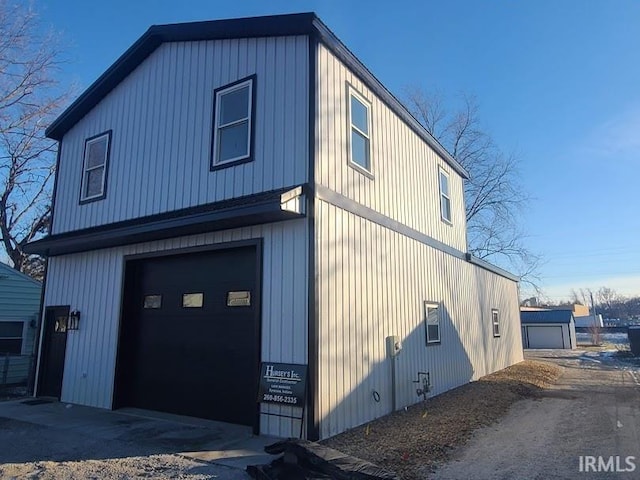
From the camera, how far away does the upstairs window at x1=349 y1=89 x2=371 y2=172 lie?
831cm

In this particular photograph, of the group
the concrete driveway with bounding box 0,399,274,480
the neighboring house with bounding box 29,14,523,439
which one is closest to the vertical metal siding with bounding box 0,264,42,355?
the neighboring house with bounding box 29,14,523,439

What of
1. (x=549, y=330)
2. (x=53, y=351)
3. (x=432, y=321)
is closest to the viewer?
(x=53, y=351)

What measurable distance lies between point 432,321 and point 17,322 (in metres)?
11.6

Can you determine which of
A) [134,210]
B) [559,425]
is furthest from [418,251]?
[134,210]

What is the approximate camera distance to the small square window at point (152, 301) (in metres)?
8.65

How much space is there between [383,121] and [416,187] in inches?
82.2

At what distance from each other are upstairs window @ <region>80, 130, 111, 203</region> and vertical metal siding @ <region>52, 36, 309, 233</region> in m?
0.19

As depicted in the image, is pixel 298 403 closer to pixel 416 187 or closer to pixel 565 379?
pixel 416 187

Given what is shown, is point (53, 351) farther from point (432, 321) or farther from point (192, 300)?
point (432, 321)

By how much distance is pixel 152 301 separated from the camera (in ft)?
28.8

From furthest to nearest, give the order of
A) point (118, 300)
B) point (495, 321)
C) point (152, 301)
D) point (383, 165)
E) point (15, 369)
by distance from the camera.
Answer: point (495, 321), point (15, 369), point (383, 165), point (118, 300), point (152, 301)

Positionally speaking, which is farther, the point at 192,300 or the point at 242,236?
the point at 192,300

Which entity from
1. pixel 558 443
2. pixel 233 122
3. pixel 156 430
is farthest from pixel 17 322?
pixel 558 443

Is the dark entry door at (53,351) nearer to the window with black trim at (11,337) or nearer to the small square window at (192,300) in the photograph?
the window with black trim at (11,337)
